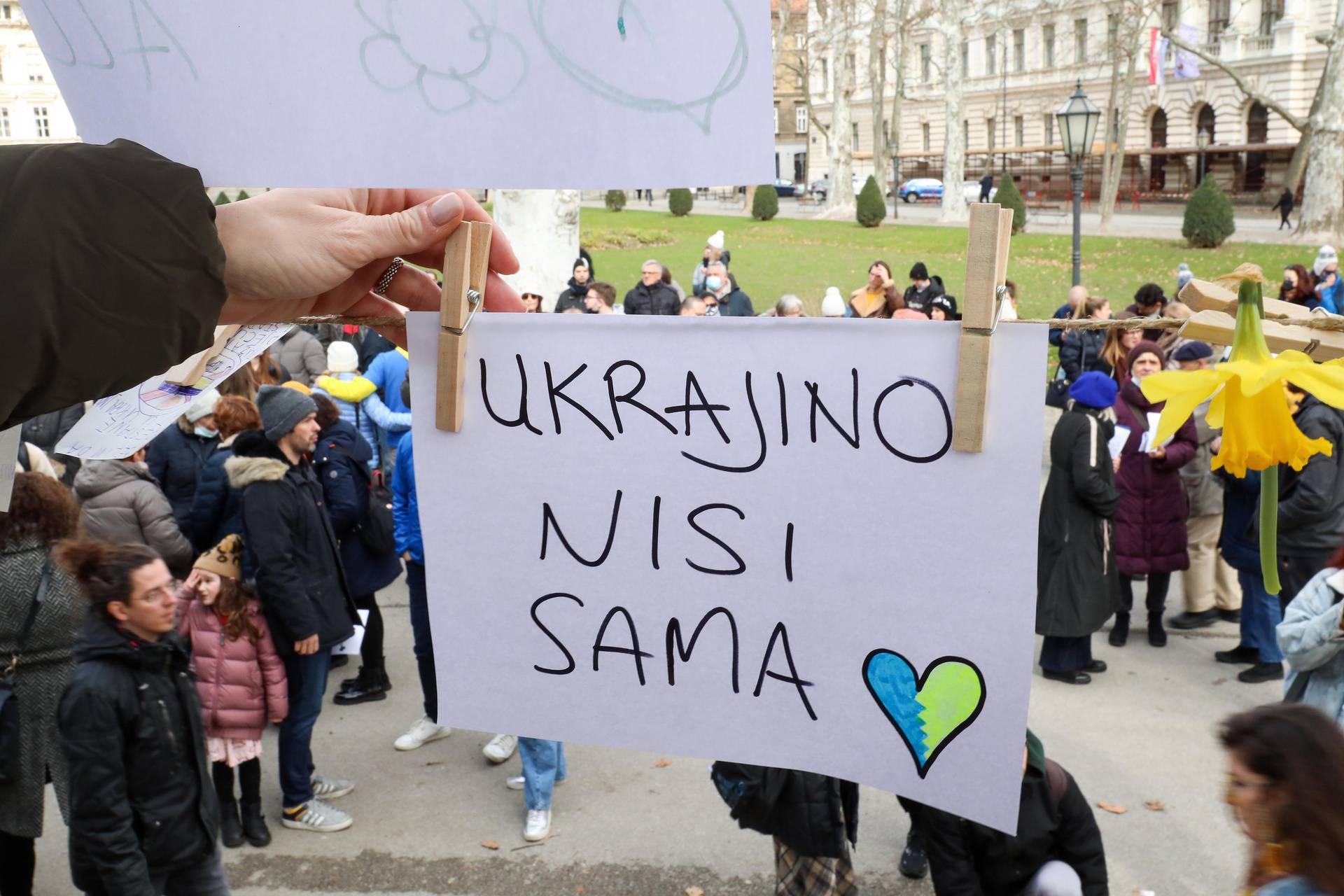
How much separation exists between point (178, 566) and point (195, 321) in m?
5.02

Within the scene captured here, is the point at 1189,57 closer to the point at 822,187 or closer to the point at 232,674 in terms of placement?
the point at 822,187

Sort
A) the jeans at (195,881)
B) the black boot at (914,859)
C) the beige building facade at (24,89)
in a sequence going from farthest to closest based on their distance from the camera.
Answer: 1. the beige building facade at (24,89)
2. the black boot at (914,859)
3. the jeans at (195,881)

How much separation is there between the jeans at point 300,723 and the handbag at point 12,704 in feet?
3.60

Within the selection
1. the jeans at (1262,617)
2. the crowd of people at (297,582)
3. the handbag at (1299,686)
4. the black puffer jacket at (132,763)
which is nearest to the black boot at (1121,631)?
the crowd of people at (297,582)

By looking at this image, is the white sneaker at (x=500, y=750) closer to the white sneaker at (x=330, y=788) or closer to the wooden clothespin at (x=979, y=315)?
the white sneaker at (x=330, y=788)

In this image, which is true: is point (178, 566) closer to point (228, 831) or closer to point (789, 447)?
point (228, 831)

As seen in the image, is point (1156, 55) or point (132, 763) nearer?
point (132, 763)

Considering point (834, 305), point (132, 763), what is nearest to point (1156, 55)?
point (834, 305)

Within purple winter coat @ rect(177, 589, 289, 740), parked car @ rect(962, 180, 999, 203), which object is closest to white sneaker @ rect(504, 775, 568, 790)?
purple winter coat @ rect(177, 589, 289, 740)

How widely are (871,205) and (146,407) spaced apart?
31603mm

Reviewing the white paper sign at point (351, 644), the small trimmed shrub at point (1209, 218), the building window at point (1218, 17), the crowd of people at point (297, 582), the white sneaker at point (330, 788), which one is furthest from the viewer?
the building window at point (1218, 17)

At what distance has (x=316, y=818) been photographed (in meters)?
4.92

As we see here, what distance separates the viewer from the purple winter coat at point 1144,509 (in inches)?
259

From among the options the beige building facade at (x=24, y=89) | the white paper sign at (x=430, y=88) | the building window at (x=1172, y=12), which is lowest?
the white paper sign at (x=430, y=88)
